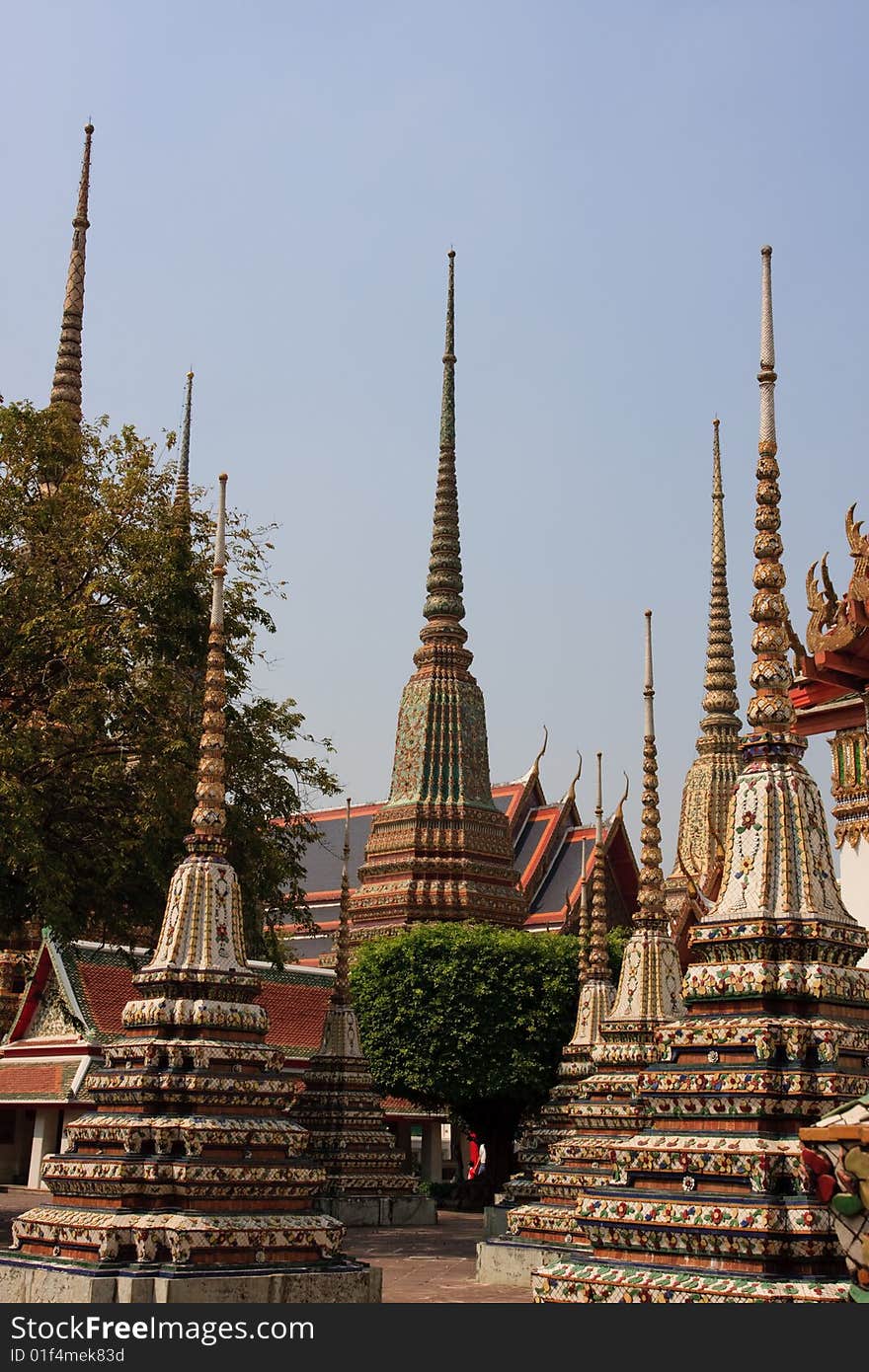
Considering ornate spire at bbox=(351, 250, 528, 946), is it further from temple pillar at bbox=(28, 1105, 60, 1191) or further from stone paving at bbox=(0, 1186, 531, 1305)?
temple pillar at bbox=(28, 1105, 60, 1191)

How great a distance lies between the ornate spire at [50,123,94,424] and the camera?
28.0m

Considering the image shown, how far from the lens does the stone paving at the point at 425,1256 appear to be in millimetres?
13547

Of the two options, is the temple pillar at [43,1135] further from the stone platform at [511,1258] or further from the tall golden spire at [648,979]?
the tall golden spire at [648,979]

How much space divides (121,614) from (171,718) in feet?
4.27

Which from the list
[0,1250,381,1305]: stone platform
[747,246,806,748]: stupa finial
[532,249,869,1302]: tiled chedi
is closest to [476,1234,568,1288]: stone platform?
[0,1250,381,1305]: stone platform

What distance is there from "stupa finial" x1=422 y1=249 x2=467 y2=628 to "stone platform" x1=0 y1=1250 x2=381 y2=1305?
27.1m

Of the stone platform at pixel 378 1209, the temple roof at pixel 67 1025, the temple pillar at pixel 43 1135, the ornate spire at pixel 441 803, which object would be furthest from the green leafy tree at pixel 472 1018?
the temple pillar at pixel 43 1135

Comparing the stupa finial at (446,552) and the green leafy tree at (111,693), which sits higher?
the stupa finial at (446,552)

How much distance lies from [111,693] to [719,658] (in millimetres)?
30390

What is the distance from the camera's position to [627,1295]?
7.39 meters

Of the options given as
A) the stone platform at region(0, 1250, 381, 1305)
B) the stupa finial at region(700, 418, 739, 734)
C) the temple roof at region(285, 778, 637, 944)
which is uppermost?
the stupa finial at region(700, 418, 739, 734)

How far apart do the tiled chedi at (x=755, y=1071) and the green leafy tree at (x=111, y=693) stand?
9.90 m

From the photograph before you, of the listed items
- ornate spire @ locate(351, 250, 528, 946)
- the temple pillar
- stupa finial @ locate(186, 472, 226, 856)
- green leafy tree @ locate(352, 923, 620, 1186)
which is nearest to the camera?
stupa finial @ locate(186, 472, 226, 856)

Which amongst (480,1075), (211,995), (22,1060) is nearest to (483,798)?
(480,1075)
